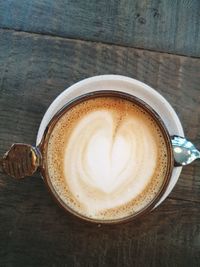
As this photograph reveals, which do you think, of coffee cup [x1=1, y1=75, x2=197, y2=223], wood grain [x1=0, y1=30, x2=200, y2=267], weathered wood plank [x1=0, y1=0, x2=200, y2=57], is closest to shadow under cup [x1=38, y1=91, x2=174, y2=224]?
coffee cup [x1=1, y1=75, x2=197, y2=223]

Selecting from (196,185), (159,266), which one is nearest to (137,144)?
(196,185)

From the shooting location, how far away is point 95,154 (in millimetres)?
1241

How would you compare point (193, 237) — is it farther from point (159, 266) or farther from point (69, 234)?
point (69, 234)

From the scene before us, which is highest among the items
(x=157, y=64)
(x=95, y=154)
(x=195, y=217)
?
(x=157, y=64)

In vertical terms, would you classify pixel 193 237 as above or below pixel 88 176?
below

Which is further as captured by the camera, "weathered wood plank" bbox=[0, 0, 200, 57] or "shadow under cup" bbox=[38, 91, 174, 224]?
"weathered wood plank" bbox=[0, 0, 200, 57]

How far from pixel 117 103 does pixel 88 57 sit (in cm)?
18

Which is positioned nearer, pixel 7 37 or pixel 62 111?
pixel 62 111

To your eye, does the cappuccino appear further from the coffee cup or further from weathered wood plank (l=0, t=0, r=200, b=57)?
weathered wood plank (l=0, t=0, r=200, b=57)

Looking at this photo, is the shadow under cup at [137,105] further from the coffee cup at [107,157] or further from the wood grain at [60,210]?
the wood grain at [60,210]

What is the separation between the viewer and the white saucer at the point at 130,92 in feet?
4.13

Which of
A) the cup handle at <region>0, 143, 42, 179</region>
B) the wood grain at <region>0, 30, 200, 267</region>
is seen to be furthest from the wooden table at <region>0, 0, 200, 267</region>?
the cup handle at <region>0, 143, 42, 179</region>

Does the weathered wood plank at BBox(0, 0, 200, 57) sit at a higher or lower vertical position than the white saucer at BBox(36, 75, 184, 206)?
higher

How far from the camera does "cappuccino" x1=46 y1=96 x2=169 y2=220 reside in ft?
4.06
